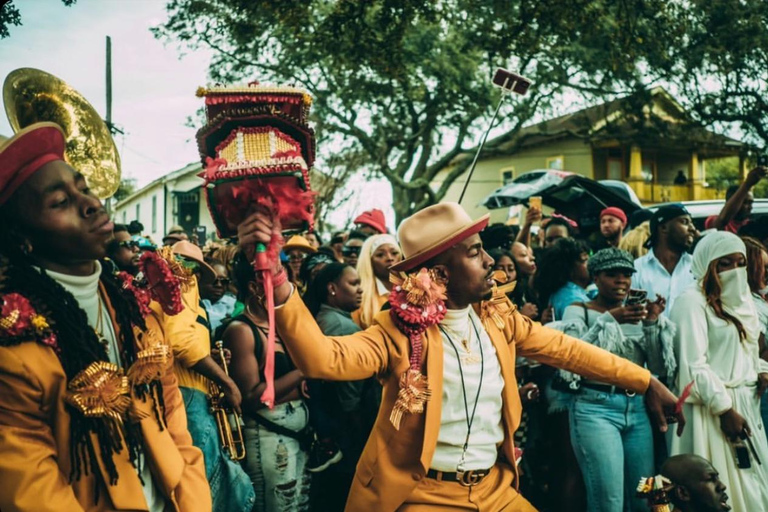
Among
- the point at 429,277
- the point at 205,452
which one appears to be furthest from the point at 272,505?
the point at 429,277

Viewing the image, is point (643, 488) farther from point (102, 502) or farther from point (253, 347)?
point (102, 502)

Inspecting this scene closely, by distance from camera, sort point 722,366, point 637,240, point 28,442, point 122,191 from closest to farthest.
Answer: point 28,442, point 722,366, point 637,240, point 122,191

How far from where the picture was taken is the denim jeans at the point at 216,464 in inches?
157

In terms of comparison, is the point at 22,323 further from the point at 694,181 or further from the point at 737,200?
the point at 694,181

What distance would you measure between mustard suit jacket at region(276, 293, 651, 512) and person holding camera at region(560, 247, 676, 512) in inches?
48.3

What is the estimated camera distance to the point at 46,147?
2.52 metres

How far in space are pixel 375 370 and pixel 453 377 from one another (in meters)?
0.44

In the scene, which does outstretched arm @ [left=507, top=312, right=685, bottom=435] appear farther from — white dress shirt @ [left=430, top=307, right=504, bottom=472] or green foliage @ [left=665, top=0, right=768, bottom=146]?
green foliage @ [left=665, top=0, right=768, bottom=146]

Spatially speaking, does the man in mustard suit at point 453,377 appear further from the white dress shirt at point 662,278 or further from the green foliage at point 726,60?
the green foliage at point 726,60

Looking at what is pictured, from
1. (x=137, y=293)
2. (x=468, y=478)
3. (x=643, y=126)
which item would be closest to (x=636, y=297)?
(x=468, y=478)

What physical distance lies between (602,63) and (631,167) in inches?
651

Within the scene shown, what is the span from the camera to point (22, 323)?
7.63ft

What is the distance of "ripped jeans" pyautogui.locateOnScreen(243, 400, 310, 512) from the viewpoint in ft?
14.6

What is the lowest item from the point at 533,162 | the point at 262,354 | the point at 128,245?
the point at 262,354
